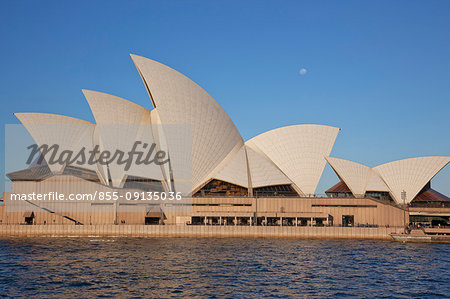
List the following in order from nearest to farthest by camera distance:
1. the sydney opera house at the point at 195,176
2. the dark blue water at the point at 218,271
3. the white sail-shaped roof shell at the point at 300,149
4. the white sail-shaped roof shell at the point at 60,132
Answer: the dark blue water at the point at 218,271 < the sydney opera house at the point at 195,176 < the white sail-shaped roof shell at the point at 60,132 < the white sail-shaped roof shell at the point at 300,149

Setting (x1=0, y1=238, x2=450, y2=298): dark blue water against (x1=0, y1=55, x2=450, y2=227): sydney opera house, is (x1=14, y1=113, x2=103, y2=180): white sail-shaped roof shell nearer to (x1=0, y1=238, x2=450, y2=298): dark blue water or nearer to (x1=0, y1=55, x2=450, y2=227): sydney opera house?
(x1=0, y1=55, x2=450, y2=227): sydney opera house

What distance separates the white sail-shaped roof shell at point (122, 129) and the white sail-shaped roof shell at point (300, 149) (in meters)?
13.4

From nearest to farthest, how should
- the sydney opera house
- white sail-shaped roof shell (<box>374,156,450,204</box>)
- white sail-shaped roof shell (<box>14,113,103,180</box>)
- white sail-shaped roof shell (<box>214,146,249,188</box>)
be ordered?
the sydney opera house, white sail-shaped roof shell (<box>14,113,103,180</box>), white sail-shaped roof shell (<box>214,146,249,188</box>), white sail-shaped roof shell (<box>374,156,450,204</box>)

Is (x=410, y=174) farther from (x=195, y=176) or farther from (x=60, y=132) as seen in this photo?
(x=60, y=132)

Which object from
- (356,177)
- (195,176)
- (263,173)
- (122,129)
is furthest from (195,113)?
(356,177)

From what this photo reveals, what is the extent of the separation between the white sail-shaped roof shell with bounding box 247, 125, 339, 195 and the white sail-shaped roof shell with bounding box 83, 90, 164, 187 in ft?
44.1

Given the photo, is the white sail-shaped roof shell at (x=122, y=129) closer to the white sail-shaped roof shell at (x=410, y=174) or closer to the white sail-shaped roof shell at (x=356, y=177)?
the white sail-shaped roof shell at (x=356, y=177)

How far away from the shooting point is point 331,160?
52125 millimetres

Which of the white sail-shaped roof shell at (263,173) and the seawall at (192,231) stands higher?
the white sail-shaped roof shell at (263,173)

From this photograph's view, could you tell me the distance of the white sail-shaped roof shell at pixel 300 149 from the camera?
173 ft

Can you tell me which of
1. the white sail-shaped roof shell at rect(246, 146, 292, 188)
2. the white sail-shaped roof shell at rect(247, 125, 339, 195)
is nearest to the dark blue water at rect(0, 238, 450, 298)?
the white sail-shaped roof shell at rect(246, 146, 292, 188)

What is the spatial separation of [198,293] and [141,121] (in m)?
33.9

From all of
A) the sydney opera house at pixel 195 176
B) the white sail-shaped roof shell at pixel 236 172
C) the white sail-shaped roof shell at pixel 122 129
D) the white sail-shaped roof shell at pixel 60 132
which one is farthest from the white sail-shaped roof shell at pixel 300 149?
the white sail-shaped roof shell at pixel 60 132

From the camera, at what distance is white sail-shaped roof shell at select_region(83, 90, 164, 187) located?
4803cm
